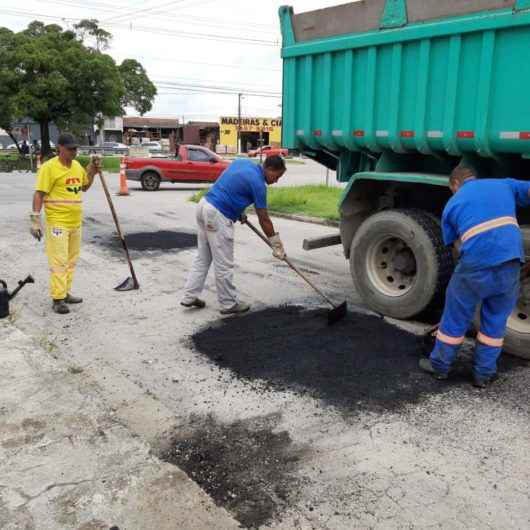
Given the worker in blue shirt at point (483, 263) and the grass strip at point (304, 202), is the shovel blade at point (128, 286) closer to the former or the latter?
the worker in blue shirt at point (483, 263)

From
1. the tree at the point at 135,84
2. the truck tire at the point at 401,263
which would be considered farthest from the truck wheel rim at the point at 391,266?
the tree at the point at 135,84

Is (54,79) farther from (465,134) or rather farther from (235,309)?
(465,134)

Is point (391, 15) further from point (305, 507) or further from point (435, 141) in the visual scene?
point (305, 507)

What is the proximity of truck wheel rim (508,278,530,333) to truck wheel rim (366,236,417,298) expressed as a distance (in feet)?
3.09

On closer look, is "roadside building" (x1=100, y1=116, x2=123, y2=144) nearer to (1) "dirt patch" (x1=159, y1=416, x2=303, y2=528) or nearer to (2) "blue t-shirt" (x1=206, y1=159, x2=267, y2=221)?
(2) "blue t-shirt" (x1=206, y1=159, x2=267, y2=221)

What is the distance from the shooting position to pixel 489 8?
4.07 m

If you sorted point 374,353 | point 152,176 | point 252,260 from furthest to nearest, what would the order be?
point 152,176 < point 252,260 < point 374,353

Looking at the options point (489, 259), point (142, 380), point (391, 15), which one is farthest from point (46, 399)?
point (391, 15)

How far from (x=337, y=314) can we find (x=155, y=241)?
4.71 m

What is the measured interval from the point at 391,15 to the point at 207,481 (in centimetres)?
401

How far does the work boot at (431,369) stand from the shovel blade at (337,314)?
3.45 ft

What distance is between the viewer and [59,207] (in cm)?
539

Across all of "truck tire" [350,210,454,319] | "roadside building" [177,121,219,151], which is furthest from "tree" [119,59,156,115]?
"truck tire" [350,210,454,319]

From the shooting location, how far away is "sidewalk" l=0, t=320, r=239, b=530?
2551mm
